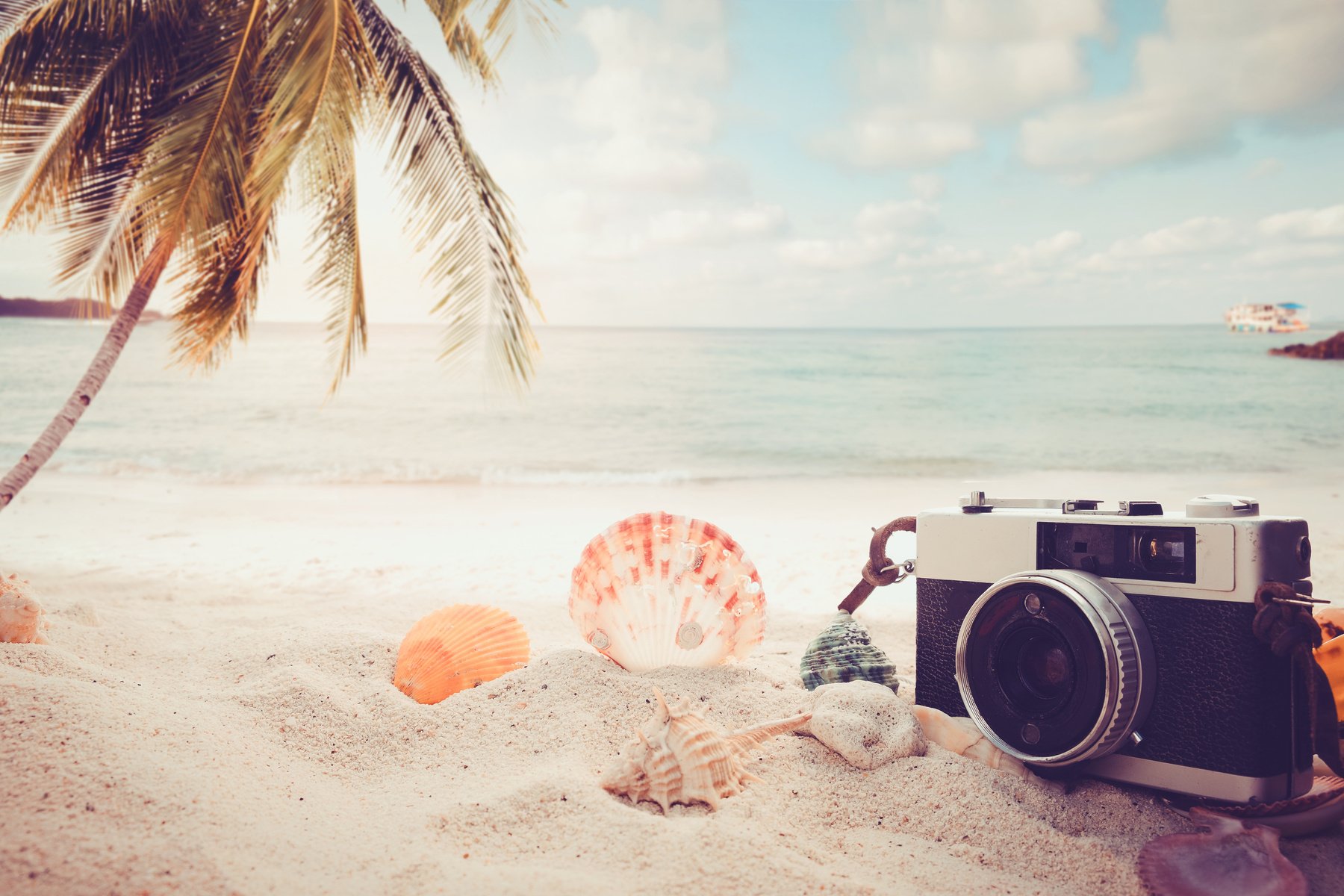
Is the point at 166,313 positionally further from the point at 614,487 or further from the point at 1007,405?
the point at 1007,405

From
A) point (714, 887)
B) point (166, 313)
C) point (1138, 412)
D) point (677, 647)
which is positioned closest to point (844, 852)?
point (714, 887)

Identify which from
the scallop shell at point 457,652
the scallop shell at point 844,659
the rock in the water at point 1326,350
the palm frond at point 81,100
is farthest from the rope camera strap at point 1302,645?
the rock in the water at point 1326,350

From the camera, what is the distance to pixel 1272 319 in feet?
111

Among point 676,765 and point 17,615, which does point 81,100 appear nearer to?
point 17,615

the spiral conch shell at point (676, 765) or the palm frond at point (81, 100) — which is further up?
the palm frond at point (81, 100)

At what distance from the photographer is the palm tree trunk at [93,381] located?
3845 mm

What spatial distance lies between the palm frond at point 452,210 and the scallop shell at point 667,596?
191cm

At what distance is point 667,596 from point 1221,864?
1.54m

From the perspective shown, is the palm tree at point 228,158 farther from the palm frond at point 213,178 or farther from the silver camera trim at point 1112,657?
the silver camera trim at point 1112,657

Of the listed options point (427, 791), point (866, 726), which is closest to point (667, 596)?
point (866, 726)

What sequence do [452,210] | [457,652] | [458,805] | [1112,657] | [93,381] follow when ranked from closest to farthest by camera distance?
[1112,657]
[458,805]
[457,652]
[93,381]
[452,210]

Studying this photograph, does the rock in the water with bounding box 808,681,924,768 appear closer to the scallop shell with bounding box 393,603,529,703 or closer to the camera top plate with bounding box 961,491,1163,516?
the camera top plate with bounding box 961,491,1163,516

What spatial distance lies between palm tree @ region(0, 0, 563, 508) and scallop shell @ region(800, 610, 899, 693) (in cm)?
227

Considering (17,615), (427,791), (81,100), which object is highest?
(81,100)
